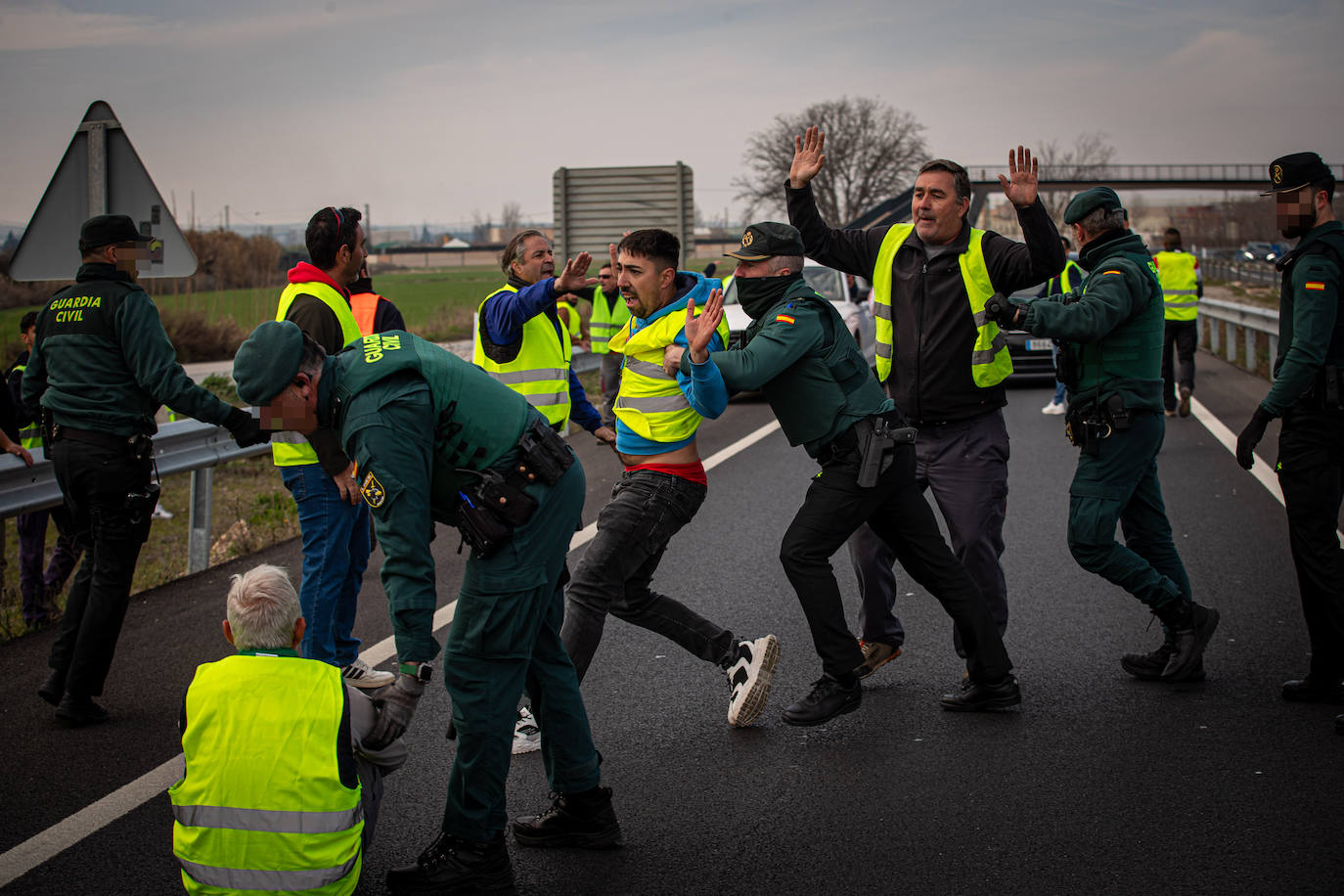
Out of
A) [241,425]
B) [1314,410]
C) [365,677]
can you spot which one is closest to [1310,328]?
[1314,410]

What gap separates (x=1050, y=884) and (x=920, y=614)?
2931 mm

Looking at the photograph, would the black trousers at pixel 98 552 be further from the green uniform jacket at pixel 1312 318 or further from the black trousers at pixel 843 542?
the green uniform jacket at pixel 1312 318

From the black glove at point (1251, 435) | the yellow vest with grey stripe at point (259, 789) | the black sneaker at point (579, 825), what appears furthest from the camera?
the black glove at point (1251, 435)

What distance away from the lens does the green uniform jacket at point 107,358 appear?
520cm

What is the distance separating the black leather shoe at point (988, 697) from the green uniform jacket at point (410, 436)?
2361 millimetres

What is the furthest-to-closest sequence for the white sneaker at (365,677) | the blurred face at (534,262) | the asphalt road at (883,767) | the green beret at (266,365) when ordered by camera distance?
the blurred face at (534,262) → the white sneaker at (365,677) → the asphalt road at (883,767) → the green beret at (266,365)

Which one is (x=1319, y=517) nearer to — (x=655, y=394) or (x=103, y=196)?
(x=655, y=394)

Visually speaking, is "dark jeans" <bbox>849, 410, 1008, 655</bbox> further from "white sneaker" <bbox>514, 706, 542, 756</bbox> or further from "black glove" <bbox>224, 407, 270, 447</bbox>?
"black glove" <bbox>224, 407, 270, 447</bbox>

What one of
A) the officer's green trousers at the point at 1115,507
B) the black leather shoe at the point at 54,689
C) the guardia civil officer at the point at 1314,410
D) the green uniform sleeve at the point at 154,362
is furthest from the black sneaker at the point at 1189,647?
the black leather shoe at the point at 54,689

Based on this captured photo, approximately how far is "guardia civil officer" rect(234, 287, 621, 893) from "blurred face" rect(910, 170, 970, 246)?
87.1 inches

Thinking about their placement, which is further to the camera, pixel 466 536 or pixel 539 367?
pixel 539 367

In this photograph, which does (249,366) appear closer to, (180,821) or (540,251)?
(180,821)

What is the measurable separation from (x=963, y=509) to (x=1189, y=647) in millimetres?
1113

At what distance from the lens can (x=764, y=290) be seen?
4.88m
